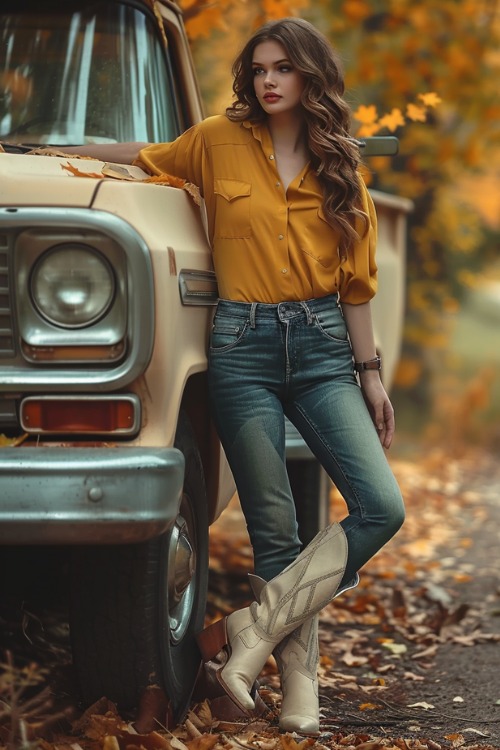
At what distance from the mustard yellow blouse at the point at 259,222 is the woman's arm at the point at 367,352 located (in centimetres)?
5

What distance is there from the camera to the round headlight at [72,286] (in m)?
2.89

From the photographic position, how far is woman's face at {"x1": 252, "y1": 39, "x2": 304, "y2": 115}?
3.47 meters

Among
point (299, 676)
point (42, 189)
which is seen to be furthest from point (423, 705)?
point (42, 189)

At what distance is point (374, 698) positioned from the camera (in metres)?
4.11

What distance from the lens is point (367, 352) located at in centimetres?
360

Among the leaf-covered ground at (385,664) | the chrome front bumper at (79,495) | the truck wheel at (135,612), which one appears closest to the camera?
the chrome front bumper at (79,495)

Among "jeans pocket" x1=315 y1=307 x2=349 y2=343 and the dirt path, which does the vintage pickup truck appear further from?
the dirt path

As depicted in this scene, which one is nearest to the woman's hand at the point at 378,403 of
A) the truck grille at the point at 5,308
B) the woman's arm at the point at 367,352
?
the woman's arm at the point at 367,352

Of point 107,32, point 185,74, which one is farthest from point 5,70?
point 185,74

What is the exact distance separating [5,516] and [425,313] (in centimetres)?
1077

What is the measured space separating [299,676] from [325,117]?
160 cm

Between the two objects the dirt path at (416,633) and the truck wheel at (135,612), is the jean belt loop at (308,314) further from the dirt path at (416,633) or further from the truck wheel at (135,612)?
the dirt path at (416,633)

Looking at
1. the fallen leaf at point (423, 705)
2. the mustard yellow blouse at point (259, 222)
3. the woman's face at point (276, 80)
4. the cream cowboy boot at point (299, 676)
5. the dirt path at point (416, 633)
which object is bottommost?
the dirt path at point (416, 633)

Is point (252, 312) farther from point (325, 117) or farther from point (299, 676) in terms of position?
point (299, 676)
